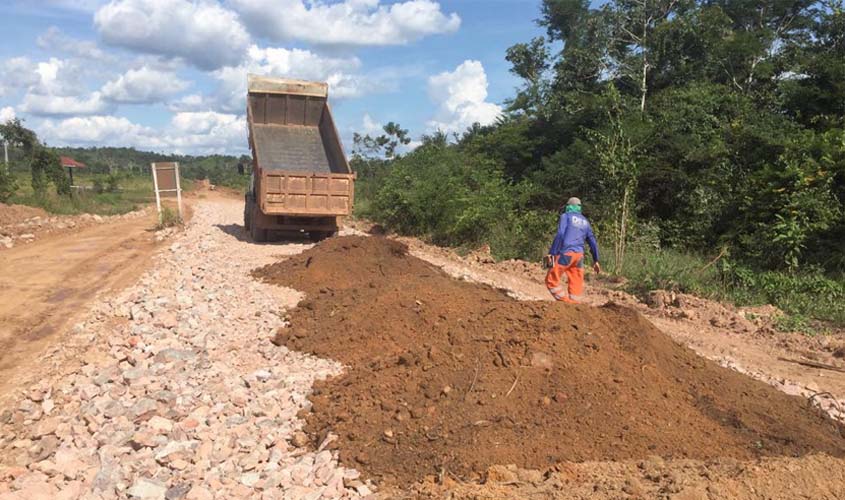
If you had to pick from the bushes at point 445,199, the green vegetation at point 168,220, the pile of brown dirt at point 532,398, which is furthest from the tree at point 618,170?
the green vegetation at point 168,220

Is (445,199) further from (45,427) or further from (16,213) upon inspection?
(16,213)

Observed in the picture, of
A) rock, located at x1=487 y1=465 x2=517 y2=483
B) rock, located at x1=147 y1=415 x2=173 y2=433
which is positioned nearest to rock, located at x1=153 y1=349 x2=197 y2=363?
rock, located at x1=147 y1=415 x2=173 y2=433

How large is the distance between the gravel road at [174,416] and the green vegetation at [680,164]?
669 centimetres

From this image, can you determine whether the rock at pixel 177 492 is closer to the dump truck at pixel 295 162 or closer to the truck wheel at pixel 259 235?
the dump truck at pixel 295 162

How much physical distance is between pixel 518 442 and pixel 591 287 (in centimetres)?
710

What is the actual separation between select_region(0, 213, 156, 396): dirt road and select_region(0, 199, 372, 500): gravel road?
43 centimetres

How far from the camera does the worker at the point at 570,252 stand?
26.2ft

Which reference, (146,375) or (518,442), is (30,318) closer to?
(146,375)

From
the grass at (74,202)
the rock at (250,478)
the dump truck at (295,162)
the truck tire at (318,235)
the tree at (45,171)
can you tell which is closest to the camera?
the rock at (250,478)

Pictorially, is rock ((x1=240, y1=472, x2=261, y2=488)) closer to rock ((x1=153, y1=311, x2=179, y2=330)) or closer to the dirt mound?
rock ((x1=153, y1=311, x2=179, y2=330))

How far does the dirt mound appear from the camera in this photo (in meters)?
18.4

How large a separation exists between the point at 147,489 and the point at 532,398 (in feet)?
8.37

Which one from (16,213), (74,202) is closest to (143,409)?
(16,213)

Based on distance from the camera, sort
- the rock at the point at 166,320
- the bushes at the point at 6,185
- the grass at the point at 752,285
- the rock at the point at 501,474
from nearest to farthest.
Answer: the rock at the point at 501,474
the rock at the point at 166,320
the grass at the point at 752,285
the bushes at the point at 6,185
